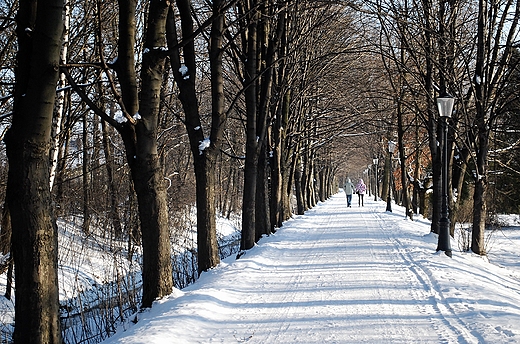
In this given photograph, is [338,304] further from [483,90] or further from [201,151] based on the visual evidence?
[483,90]

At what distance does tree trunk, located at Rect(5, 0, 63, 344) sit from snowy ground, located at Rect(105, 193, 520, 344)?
38.0 inches

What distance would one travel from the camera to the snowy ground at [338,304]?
5801 millimetres

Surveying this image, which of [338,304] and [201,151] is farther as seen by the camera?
[201,151]

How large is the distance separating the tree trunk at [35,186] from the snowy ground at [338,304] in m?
0.96

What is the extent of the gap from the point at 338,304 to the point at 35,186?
424cm

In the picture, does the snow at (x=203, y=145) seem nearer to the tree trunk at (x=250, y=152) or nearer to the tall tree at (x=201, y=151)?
the tall tree at (x=201, y=151)

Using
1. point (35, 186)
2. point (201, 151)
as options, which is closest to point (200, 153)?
point (201, 151)

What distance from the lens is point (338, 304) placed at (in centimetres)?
721

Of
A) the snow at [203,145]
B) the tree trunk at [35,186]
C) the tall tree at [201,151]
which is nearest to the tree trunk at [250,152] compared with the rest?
the tall tree at [201,151]

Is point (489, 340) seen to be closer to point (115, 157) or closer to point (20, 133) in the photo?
point (20, 133)

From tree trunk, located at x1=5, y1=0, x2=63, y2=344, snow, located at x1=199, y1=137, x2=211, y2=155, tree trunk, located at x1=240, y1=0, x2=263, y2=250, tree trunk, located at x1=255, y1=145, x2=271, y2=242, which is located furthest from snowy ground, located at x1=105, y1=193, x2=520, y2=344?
tree trunk, located at x1=255, y1=145, x2=271, y2=242

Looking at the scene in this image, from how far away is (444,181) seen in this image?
42.9ft

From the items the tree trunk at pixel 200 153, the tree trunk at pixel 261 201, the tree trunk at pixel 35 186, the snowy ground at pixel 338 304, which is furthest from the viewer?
the tree trunk at pixel 261 201

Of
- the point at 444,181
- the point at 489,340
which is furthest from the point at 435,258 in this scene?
the point at 489,340
